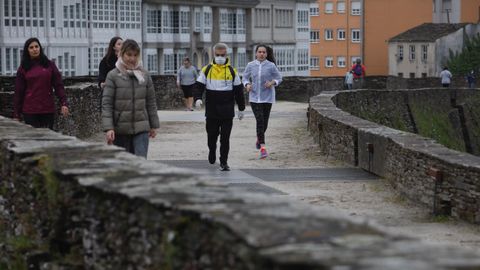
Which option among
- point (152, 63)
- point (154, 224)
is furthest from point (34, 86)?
point (152, 63)

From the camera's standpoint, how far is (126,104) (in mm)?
14633

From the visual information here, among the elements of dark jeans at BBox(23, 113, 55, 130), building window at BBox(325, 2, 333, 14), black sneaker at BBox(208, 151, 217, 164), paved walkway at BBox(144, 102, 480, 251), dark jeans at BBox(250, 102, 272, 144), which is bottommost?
paved walkway at BBox(144, 102, 480, 251)

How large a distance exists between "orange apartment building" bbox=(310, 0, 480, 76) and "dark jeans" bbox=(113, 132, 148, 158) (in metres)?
121

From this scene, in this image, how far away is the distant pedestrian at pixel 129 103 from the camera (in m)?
14.4

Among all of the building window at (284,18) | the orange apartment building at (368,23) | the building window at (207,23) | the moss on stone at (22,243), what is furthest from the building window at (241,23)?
the moss on stone at (22,243)

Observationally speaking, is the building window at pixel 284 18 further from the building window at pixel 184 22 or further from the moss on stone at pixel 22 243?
the moss on stone at pixel 22 243

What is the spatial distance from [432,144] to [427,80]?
65600 millimetres

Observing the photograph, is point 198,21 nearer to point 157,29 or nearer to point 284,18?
point 157,29

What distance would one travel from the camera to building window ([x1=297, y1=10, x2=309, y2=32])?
454ft

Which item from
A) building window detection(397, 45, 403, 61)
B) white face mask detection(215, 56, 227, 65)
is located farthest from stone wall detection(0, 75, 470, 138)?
building window detection(397, 45, 403, 61)

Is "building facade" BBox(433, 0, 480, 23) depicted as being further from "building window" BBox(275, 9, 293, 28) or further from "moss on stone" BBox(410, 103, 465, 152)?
"moss on stone" BBox(410, 103, 465, 152)

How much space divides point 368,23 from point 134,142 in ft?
425

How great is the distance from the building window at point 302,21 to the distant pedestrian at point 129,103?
124 metres

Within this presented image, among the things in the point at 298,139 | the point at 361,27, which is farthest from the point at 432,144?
the point at 361,27
